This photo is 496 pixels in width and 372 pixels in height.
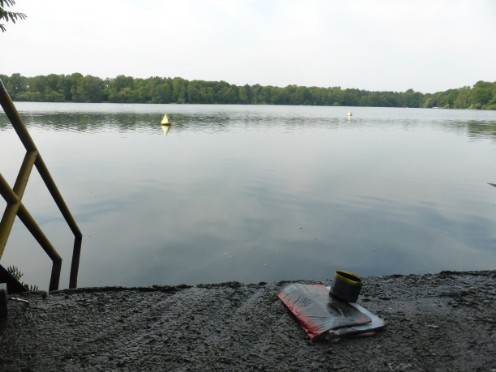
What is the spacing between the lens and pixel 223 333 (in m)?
4.30

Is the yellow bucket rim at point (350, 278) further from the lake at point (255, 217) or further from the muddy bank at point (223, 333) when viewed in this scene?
the lake at point (255, 217)

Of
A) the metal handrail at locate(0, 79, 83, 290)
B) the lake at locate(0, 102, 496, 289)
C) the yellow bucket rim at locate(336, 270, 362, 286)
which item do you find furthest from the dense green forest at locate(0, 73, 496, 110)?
the yellow bucket rim at locate(336, 270, 362, 286)

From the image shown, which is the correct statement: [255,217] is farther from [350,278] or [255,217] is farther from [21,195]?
[21,195]

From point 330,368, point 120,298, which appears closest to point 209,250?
point 120,298

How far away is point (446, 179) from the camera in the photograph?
18.4 m

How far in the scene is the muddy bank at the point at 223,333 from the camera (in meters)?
3.78

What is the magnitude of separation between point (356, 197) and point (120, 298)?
11277 millimetres

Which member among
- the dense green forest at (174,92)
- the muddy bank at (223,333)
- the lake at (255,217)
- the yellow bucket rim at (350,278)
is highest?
the dense green forest at (174,92)

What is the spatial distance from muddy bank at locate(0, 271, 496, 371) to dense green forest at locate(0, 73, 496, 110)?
510ft

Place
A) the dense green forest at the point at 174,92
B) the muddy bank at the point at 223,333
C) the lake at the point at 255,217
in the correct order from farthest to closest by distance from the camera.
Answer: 1. the dense green forest at the point at 174,92
2. the lake at the point at 255,217
3. the muddy bank at the point at 223,333

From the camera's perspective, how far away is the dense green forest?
14888 centimetres

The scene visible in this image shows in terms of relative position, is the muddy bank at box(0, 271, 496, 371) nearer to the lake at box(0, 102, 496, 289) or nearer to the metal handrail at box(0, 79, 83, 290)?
the metal handrail at box(0, 79, 83, 290)

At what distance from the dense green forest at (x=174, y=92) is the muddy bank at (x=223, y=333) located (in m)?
155

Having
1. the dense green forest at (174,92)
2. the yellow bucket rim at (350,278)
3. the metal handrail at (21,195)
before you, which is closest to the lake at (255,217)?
the metal handrail at (21,195)
